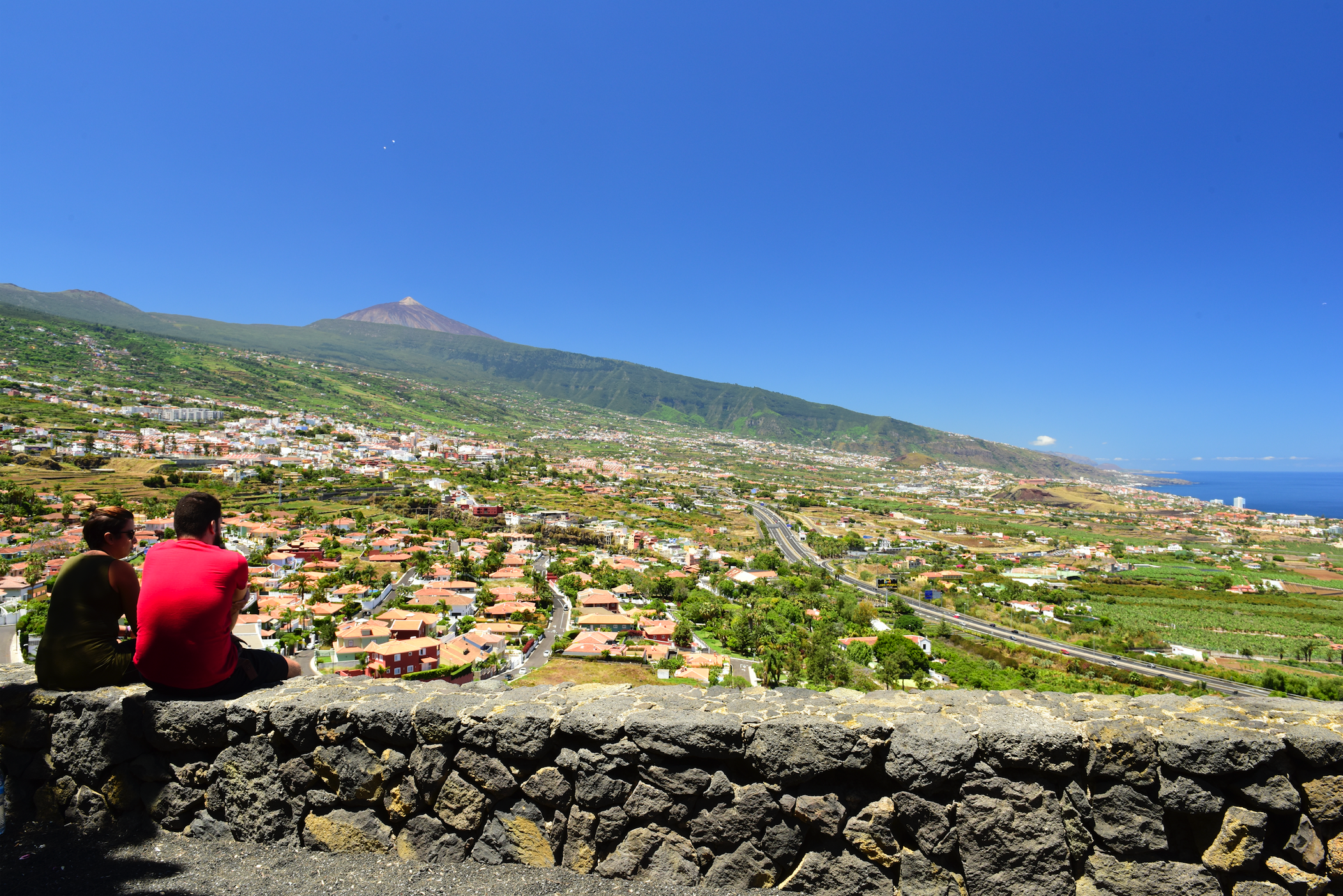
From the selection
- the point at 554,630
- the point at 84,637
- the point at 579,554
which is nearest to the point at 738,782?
the point at 84,637

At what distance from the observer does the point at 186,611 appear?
2.82 m

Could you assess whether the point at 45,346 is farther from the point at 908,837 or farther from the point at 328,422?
the point at 908,837

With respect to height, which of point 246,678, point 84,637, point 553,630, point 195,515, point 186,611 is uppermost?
point 195,515

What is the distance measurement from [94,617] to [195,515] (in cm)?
78

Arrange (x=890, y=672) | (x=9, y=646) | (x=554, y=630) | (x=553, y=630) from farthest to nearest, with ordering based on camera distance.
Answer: (x=554, y=630)
(x=553, y=630)
(x=890, y=672)
(x=9, y=646)

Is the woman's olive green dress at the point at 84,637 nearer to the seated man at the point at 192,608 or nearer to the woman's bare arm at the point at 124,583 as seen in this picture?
the woman's bare arm at the point at 124,583

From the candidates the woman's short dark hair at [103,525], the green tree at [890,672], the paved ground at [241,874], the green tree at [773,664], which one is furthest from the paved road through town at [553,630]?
the woman's short dark hair at [103,525]

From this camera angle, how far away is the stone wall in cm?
249

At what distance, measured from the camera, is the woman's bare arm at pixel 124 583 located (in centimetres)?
298

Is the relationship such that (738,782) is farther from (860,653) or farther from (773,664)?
(860,653)

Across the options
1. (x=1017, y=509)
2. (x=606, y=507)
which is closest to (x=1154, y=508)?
(x=1017, y=509)

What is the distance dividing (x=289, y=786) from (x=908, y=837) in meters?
3.17

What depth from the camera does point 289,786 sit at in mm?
2926

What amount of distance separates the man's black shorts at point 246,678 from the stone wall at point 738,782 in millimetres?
87
